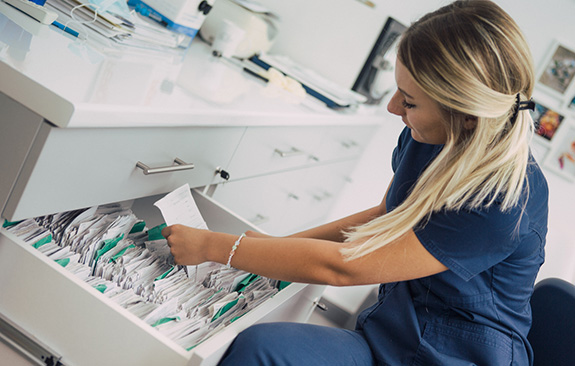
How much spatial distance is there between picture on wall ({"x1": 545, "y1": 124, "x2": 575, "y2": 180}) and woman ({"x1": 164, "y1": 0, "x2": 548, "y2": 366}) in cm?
143

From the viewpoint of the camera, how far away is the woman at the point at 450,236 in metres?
0.87

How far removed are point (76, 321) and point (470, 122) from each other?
68 cm

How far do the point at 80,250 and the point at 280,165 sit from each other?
0.80m

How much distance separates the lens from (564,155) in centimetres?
226

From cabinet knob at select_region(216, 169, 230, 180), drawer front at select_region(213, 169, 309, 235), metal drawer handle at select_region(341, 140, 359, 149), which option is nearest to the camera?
cabinet knob at select_region(216, 169, 230, 180)

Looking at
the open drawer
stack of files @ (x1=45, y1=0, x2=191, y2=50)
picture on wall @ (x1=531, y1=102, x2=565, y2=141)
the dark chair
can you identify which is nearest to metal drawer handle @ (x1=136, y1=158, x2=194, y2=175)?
the open drawer

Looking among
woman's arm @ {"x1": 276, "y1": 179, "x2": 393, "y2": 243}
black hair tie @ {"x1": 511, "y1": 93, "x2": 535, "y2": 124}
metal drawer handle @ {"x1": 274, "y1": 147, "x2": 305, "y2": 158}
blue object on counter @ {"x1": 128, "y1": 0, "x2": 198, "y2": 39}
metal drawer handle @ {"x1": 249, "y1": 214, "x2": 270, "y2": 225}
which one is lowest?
metal drawer handle @ {"x1": 249, "y1": 214, "x2": 270, "y2": 225}

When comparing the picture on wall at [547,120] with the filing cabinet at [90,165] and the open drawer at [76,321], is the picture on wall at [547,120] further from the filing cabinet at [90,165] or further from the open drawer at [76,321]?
the open drawer at [76,321]

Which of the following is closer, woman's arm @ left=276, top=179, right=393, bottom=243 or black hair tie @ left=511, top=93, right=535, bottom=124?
black hair tie @ left=511, top=93, right=535, bottom=124

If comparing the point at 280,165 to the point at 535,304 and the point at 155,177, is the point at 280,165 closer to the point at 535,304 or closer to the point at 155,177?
the point at 155,177

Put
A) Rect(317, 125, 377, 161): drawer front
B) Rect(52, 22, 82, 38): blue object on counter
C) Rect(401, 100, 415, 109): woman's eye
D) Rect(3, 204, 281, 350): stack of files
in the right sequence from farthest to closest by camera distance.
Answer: Rect(317, 125, 377, 161): drawer front, Rect(52, 22, 82, 38): blue object on counter, Rect(401, 100, 415, 109): woman's eye, Rect(3, 204, 281, 350): stack of files

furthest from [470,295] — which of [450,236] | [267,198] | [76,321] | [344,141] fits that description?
[344,141]

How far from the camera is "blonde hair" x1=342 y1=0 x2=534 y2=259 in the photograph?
0.86 meters

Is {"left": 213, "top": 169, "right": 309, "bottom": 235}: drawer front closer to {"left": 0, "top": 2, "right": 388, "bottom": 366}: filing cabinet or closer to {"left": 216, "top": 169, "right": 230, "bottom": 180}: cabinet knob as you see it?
{"left": 216, "top": 169, "right": 230, "bottom": 180}: cabinet knob
